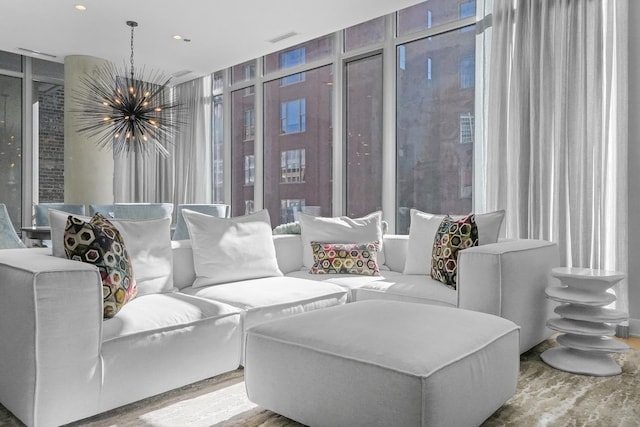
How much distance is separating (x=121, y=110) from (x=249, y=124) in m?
2.18

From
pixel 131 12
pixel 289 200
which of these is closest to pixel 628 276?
pixel 289 200

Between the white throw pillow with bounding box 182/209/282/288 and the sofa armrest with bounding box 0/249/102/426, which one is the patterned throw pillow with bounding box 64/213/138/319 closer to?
the sofa armrest with bounding box 0/249/102/426

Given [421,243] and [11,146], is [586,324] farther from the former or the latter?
[11,146]

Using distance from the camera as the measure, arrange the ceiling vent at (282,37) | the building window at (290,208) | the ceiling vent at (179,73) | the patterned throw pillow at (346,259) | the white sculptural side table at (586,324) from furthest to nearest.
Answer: the ceiling vent at (179,73)
the building window at (290,208)
the ceiling vent at (282,37)
the patterned throw pillow at (346,259)
the white sculptural side table at (586,324)

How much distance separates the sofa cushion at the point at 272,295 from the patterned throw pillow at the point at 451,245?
0.61 meters

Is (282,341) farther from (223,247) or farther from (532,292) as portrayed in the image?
(532,292)

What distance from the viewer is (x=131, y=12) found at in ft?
15.0

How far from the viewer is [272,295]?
2.71 meters

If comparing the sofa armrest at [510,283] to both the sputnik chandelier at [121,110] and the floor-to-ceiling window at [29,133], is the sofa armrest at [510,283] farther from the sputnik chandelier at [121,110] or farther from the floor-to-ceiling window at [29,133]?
the floor-to-ceiling window at [29,133]

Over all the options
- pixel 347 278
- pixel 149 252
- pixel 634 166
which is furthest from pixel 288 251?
pixel 634 166

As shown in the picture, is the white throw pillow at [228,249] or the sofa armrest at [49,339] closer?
the sofa armrest at [49,339]

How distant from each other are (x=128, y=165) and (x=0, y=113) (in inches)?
68.8

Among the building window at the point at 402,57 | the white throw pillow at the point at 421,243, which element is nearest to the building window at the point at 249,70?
the building window at the point at 402,57

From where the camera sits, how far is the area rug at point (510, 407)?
197 cm
